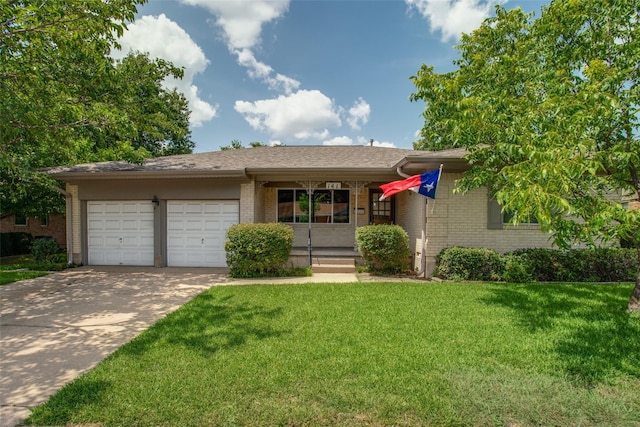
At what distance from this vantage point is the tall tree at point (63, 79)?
5660 millimetres

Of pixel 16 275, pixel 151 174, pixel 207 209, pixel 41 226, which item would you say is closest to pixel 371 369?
pixel 207 209

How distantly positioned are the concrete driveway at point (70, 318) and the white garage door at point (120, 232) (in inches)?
29.9

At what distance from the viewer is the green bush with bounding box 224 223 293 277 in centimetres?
831

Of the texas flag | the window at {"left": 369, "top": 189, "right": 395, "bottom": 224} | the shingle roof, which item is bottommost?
the window at {"left": 369, "top": 189, "right": 395, "bottom": 224}

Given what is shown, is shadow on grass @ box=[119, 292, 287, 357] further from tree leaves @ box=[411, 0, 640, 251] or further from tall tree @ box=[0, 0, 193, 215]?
tall tree @ box=[0, 0, 193, 215]

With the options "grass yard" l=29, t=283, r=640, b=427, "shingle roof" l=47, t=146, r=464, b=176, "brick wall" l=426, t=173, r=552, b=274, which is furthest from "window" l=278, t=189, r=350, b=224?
"grass yard" l=29, t=283, r=640, b=427

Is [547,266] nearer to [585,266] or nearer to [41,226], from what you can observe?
[585,266]

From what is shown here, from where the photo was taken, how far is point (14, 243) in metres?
16.8

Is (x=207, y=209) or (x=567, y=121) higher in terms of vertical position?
(x=567, y=121)

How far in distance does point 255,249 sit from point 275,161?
392 centimetres

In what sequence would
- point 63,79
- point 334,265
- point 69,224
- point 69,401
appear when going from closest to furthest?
point 69,401, point 63,79, point 334,265, point 69,224

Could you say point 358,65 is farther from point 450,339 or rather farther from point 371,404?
point 371,404

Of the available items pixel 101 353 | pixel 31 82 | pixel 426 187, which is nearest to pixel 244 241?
pixel 101 353

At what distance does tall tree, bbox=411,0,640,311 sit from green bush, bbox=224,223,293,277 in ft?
16.4
